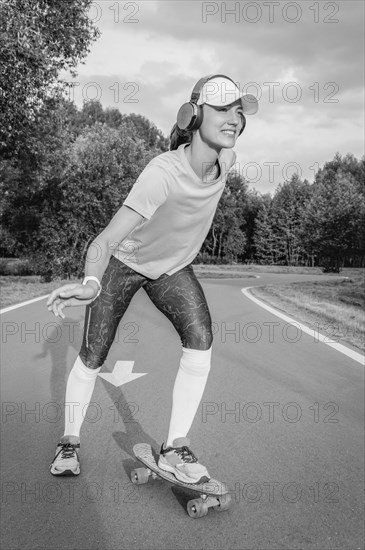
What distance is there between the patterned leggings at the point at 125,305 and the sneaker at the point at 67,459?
1.60ft

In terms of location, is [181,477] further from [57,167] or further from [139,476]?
[57,167]

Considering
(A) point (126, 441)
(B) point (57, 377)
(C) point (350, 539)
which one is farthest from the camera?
(B) point (57, 377)

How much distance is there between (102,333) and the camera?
11.4 feet

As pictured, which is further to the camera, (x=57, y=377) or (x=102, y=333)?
(x=57, y=377)

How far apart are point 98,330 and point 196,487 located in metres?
1.03

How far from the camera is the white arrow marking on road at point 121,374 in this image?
230 inches

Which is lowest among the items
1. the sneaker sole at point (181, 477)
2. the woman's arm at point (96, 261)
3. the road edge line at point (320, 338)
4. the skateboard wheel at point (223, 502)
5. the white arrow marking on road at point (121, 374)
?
the road edge line at point (320, 338)

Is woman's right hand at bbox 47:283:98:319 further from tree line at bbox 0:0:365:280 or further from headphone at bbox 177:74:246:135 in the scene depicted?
tree line at bbox 0:0:365:280

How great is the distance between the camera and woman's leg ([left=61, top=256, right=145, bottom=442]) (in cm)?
347

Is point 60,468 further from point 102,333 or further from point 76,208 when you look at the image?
point 76,208

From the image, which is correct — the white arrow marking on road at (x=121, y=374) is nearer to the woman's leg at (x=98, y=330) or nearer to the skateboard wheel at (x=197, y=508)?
the woman's leg at (x=98, y=330)

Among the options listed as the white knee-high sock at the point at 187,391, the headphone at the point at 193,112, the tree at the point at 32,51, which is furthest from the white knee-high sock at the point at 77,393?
the tree at the point at 32,51

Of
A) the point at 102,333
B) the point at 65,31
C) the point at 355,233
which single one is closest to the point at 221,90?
the point at 102,333

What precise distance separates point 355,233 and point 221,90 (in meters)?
55.5
